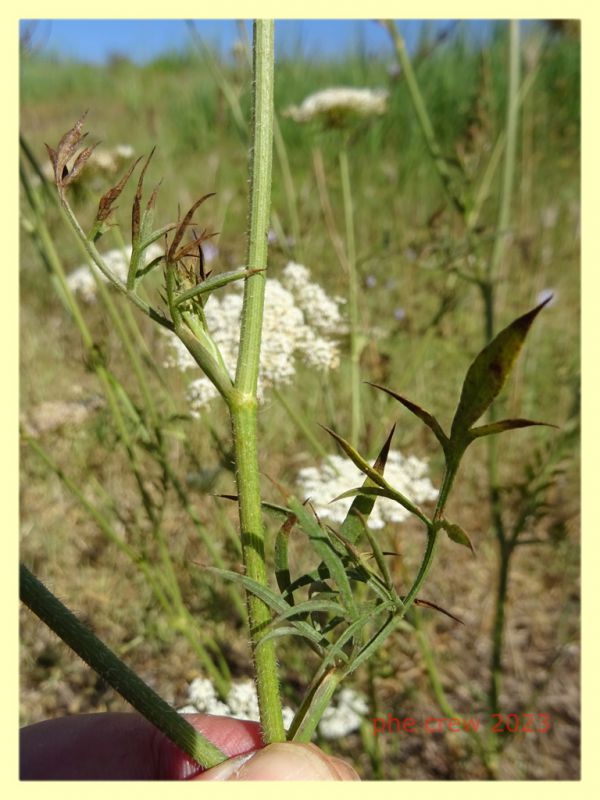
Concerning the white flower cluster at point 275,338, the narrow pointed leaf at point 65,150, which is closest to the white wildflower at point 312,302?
the white flower cluster at point 275,338

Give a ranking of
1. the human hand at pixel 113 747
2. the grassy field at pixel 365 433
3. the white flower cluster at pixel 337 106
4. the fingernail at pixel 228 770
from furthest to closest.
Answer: the white flower cluster at pixel 337 106, the grassy field at pixel 365 433, the human hand at pixel 113 747, the fingernail at pixel 228 770

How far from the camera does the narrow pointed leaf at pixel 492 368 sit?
314 millimetres

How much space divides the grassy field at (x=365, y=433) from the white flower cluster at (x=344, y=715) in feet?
0.12

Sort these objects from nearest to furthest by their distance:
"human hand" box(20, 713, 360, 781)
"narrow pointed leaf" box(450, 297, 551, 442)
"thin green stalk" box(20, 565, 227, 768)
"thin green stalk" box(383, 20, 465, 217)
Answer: "narrow pointed leaf" box(450, 297, 551, 442), "thin green stalk" box(20, 565, 227, 768), "human hand" box(20, 713, 360, 781), "thin green stalk" box(383, 20, 465, 217)

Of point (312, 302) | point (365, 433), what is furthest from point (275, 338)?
point (365, 433)

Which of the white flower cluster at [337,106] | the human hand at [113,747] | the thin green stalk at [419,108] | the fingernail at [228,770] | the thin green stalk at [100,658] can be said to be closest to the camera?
the thin green stalk at [100,658]

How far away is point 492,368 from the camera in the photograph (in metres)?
0.33

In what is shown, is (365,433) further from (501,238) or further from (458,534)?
(458,534)

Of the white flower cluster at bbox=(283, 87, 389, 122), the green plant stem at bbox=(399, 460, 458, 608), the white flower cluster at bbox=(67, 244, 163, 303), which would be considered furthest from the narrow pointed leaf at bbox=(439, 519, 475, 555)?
the white flower cluster at bbox=(283, 87, 389, 122)

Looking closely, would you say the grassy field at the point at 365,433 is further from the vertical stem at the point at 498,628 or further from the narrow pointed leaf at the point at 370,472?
the narrow pointed leaf at the point at 370,472

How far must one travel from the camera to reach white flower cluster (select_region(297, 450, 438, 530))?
0.86 meters

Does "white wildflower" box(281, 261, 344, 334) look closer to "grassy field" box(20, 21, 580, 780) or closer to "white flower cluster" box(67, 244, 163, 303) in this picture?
"grassy field" box(20, 21, 580, 780)

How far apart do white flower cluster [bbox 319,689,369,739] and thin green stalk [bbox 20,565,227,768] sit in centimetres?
73

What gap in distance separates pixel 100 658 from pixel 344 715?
850 mm
